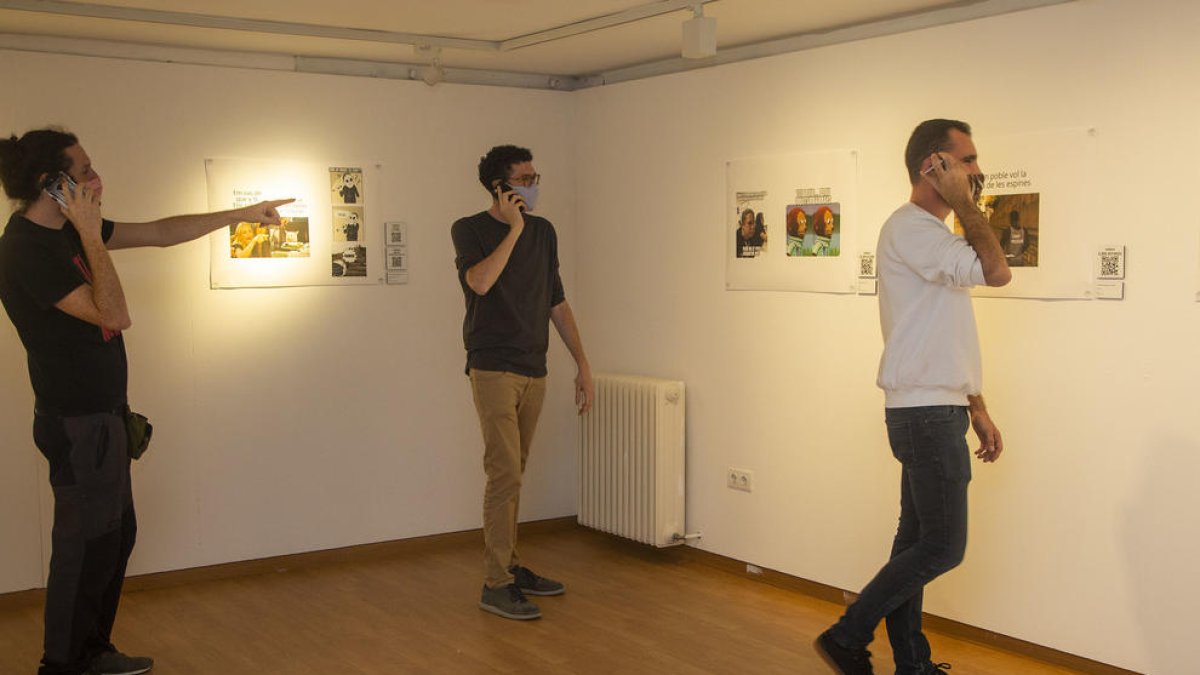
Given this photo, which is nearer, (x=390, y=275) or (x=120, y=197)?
(x=120, y=197)

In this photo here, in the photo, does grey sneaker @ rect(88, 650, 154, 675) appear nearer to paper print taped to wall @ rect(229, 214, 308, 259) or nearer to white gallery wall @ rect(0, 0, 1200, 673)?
white gallery wall @ rect(0, 0, 1200, 673)

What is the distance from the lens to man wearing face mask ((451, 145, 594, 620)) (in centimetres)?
464

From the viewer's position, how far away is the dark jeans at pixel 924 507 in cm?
348

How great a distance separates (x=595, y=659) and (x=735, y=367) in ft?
5.36

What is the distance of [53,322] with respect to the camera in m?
3.73

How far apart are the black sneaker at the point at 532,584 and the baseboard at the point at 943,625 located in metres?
0.85

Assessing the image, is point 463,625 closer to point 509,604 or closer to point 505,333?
point 509,604

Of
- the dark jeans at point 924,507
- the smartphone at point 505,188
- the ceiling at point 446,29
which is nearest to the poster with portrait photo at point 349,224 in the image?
the ceiling at point 446,29

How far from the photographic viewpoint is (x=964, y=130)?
143 inches

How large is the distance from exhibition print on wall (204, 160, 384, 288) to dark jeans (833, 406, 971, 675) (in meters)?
2.98

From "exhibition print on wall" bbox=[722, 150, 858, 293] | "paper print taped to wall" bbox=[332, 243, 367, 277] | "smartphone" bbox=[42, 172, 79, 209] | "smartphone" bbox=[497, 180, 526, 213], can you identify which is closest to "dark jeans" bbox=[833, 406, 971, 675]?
"exhibition print on wall" bbox=[722, 150, 858, 293]

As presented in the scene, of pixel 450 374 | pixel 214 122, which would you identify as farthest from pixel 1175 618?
pixel 214 122

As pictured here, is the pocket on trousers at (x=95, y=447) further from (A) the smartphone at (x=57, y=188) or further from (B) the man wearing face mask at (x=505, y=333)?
(B) the man wearing face mask at (x=505, y=333)

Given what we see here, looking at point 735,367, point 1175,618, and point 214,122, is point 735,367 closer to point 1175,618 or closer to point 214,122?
point 1175,618
